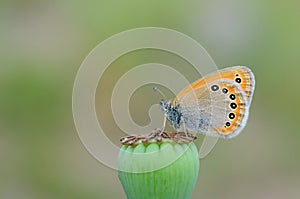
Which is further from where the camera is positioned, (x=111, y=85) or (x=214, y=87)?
(x=111, y=85)

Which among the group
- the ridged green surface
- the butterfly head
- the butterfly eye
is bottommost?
the ridged green surface

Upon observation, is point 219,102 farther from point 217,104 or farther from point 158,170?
point 158,170

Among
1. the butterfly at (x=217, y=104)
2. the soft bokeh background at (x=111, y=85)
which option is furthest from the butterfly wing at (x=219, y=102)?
the soft bokeh background at (x=111, y=85)

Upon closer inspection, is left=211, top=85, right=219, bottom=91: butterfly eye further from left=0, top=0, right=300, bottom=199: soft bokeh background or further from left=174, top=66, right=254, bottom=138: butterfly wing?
left=0, top=0, right=300, bottom=199: soft bokeh background

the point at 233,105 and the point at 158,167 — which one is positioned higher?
the point at 233,105

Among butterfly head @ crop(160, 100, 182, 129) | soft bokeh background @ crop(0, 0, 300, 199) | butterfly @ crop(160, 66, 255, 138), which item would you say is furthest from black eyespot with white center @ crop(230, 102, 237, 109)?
soft bokeh background @ crop(0, 0, 300, 199)

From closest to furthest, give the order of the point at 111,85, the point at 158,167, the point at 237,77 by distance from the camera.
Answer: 1. the point at 158,167
2. the point at 237,77
3. the point at 111,85

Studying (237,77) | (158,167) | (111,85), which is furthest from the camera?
(111,85)

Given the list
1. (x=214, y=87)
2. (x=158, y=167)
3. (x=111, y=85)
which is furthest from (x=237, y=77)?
(x=111, y=85)
